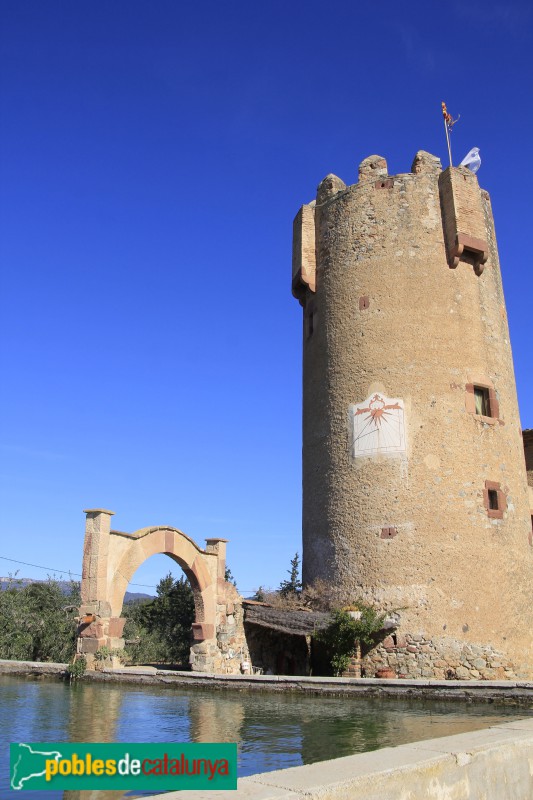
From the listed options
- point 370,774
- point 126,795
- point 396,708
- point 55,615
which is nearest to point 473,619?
point 396,708

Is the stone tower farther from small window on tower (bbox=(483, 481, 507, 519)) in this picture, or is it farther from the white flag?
the white flag

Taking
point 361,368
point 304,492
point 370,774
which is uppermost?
point 361,368

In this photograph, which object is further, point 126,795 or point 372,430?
point 372,430

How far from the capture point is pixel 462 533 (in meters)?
14.9

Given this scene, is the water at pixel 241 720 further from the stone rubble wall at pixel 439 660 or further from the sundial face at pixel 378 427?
the sundial face at pixel 378 427

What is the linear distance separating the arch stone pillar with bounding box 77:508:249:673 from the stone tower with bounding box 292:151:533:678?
2193 mm

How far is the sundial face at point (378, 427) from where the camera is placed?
1570 cm

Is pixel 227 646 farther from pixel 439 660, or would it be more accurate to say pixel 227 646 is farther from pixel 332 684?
pixel 332 684

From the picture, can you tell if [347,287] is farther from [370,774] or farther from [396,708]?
[370,774]

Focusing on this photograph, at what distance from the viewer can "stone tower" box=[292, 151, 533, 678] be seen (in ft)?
47.9

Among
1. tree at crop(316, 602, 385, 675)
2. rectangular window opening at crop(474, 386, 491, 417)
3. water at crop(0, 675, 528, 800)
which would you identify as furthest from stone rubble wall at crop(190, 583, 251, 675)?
rectangular window opening at crop(474, 386, 491, 417)

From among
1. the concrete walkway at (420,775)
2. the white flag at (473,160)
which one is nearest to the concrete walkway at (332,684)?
the concrete walkway at (420,775)

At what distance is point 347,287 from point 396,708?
10610mm

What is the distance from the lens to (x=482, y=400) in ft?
54.0
